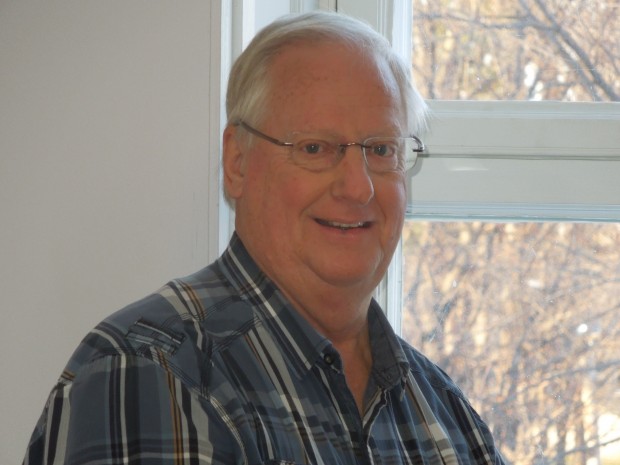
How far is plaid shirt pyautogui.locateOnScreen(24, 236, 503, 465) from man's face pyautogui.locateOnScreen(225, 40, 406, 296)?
0.05 metres

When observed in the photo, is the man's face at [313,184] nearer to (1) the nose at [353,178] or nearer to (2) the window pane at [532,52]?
(1) the nose at [353,178]

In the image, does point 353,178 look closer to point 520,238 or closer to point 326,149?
point 326,149

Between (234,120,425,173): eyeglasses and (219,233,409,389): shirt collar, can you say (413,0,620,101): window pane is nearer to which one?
(234,120,425,173): eyeglasses

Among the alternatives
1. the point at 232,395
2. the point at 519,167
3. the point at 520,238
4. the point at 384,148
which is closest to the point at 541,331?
the point at 520,238

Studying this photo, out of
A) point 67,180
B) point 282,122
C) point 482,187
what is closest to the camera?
point 282,122

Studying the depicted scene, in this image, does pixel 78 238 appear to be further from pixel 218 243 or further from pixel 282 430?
pixel 282 430

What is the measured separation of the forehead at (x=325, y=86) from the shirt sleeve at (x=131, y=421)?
0.44m

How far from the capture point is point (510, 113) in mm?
1990

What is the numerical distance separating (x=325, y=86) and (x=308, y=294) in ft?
0.96

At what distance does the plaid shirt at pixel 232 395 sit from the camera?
Answer: 41.1 inches

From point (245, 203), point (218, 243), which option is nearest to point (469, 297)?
point (218, 243)

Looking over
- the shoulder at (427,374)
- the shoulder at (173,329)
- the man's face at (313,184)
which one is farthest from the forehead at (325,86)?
the shoulder at (427,374)

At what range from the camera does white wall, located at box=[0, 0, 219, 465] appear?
1.61 m

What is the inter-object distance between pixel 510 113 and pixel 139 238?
83 cm
